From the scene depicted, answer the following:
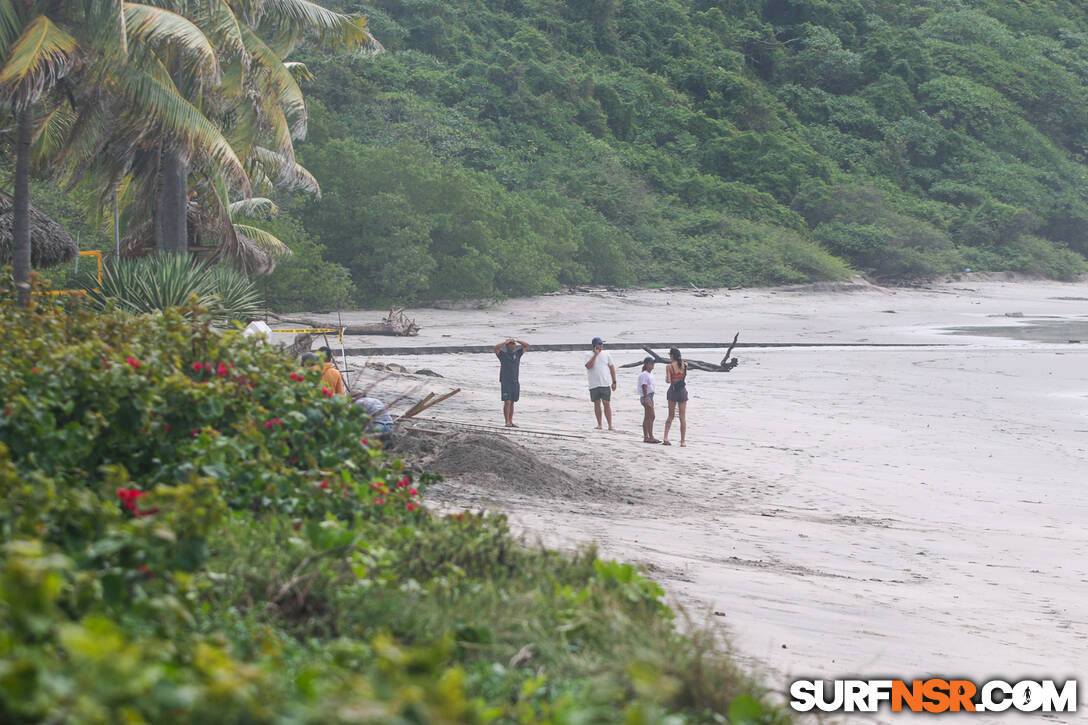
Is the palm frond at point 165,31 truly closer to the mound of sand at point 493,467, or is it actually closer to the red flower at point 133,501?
the mound of sand at point 493,467

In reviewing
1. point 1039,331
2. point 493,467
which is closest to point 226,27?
point 493,467

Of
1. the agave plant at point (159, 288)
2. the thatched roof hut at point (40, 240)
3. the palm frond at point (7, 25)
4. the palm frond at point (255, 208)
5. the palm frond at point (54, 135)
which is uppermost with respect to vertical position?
the palm frond at point (7, 25)

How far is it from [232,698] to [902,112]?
6320 centimetres

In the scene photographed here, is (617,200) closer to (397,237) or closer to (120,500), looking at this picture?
(397,237)

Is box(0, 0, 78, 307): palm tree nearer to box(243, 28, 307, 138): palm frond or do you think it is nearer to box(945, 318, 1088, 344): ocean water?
box(243, 28, 307, 138): palm frond

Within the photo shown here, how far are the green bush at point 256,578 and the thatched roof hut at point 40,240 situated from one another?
8.99m

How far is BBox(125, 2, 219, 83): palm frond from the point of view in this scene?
13000 millimetres

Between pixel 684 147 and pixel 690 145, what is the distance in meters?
0.30

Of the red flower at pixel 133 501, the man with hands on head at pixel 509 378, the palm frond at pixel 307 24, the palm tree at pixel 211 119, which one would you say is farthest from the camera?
the palm frond at pixel 307 24

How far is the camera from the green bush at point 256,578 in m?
2.46

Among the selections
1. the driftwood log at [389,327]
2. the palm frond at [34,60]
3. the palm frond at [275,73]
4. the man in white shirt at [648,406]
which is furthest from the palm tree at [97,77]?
the driftwood log at [389,327]

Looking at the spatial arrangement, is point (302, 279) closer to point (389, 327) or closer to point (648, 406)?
point (389, 327)

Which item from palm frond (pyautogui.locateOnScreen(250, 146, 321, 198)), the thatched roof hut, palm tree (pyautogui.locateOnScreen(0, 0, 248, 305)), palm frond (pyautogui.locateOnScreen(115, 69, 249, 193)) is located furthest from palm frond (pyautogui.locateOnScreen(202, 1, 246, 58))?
palm frond (pyautogui.locateOnScreen(250, 146, 321, 198))

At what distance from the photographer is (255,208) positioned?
26984mm
